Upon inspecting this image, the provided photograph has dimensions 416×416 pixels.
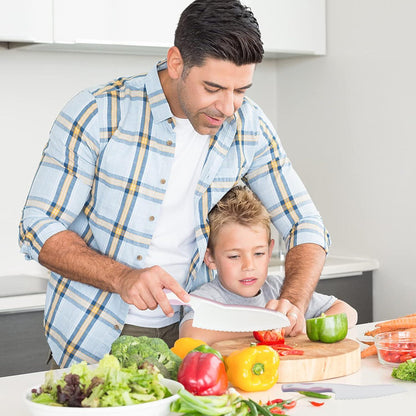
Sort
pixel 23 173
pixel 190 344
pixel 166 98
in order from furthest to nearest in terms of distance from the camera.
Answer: pixel 23 173, pixel 166 98, pixel 190 344

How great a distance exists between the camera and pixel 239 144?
1.99m

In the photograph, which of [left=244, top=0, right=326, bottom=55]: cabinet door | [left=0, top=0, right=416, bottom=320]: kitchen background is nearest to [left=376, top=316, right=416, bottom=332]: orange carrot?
[left=0, top=0, right=416, bottom=320]: kitchen background

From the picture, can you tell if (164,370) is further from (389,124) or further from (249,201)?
(389,124)

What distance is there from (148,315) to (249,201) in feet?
1.37

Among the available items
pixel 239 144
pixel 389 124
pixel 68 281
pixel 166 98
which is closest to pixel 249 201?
pixel 239 144

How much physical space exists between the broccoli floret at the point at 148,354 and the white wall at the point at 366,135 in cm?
180

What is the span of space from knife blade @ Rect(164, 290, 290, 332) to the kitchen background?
1531 mm

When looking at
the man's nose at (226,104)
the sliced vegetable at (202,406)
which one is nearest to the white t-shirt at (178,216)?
the man's nose at (226,104)

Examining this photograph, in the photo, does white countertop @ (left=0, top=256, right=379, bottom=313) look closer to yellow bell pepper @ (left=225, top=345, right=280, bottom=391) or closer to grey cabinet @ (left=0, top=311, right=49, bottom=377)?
grey cabinet @ (left=0, top=311, right=49, bottom=377)

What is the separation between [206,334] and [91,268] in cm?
31

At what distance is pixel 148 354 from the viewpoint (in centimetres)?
138

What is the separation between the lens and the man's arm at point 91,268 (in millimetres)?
1567

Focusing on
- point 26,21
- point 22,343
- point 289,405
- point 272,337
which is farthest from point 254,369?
point 26,21

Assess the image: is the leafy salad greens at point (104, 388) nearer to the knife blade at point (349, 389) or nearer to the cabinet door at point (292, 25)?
the knife blade at point (349, 389)
